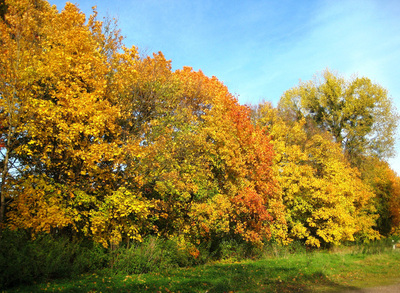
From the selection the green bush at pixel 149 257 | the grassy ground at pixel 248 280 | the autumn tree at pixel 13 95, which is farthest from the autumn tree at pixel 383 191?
the autumn tree at pixel 13 95

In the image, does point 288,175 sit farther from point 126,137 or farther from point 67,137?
point 67,137

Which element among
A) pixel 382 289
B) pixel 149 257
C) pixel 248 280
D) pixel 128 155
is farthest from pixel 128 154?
pixel 382 289

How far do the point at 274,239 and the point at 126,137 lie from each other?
573 inches

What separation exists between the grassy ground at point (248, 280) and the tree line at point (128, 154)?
6.88 ft

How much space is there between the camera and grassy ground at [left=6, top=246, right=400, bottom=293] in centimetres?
900

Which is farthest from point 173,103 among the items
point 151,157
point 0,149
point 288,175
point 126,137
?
point 288,175

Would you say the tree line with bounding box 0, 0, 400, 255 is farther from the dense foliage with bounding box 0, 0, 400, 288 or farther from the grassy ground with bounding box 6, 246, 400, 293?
the grassy ground with bounding box 6, 246, 400, 293

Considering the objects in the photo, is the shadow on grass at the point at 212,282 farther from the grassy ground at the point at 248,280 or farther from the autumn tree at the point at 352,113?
the autumn tree at the point at 352,113

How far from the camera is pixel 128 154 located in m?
12.7

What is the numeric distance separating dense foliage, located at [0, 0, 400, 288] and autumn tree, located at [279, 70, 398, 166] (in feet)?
35.9

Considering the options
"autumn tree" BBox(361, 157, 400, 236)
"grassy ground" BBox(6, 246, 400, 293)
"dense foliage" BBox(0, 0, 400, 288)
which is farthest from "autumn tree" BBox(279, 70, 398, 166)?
"grassy ground" BBox(6, 246, 400, 293)

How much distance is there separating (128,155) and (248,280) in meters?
6.83

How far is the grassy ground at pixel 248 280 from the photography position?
9.00m

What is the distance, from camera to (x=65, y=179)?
40.8 ft
